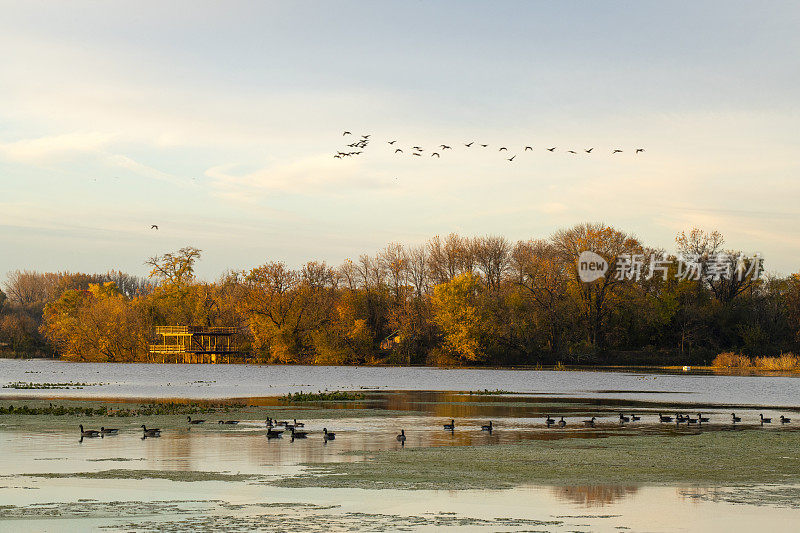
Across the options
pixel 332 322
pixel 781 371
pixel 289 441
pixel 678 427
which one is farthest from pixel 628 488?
pixel 332 322

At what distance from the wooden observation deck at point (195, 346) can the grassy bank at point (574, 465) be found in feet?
346

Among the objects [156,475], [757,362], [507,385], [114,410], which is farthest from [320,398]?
[757,362]

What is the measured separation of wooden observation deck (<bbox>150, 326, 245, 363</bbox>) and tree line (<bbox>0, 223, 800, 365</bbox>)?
224 cm

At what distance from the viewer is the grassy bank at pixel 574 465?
2133 cm

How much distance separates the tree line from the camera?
112 metres

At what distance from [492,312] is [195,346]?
1943 inches

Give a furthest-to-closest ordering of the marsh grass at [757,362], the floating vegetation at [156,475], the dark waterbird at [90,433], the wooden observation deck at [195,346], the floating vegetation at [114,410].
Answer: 1. the wooden observation deck at [195,346]
2. the marsh grass at [757,362]
3. the floating vegetation at [114,410]
4. the dark waterbird at [90,433]
5. the floating vegetation at [156,475]

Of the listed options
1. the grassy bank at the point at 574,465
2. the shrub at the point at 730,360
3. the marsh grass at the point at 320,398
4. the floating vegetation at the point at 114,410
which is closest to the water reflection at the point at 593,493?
the grassy bank at the point at 574,465

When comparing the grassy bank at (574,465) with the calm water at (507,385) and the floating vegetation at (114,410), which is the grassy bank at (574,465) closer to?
the floating vegetation at (114,410)

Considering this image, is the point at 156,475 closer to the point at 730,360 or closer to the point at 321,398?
the point at 321,398

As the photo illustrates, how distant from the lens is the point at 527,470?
23.1 m

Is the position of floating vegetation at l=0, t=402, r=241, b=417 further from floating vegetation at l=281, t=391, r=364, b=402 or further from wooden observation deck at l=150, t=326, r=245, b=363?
wooden observation deck at l=150, t=326, r=245, b=363

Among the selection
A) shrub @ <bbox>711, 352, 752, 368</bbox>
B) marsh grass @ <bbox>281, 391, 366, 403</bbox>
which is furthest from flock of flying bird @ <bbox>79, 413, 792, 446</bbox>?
shrub @ <bbox>711, 352, 752, 368</bbox>

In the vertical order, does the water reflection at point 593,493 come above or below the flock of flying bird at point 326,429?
below
